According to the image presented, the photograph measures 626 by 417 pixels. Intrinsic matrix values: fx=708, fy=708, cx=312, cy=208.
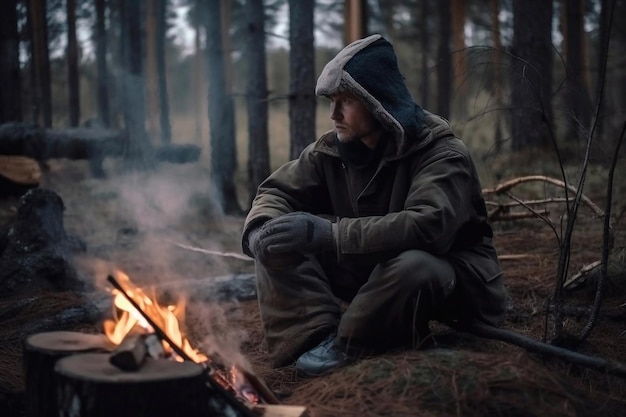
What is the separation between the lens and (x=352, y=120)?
3.69 m

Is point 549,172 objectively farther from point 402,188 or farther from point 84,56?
point 84,56

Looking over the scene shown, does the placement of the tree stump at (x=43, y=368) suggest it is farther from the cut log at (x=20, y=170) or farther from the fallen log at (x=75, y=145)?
the fallen log at (x=75, y=145)

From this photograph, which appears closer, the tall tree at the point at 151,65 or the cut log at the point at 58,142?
the cut log at the point at 58,142

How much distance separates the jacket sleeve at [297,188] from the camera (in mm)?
3988

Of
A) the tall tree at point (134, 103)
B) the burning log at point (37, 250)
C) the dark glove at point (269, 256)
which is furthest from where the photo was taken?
the tall tree at point (134, 103)

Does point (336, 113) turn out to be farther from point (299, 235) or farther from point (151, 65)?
point (151, 65)

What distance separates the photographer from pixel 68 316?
15.8 ft

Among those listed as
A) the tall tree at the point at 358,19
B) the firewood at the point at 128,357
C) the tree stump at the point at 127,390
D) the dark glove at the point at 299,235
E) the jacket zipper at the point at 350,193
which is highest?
the tall tree at the point at 358,19

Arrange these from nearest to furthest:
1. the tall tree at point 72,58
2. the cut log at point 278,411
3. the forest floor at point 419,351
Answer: the cut log at point 278,411, the forest floor at point 419,351, the tall tree at point 72,58

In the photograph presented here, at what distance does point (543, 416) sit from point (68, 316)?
3.26 meters

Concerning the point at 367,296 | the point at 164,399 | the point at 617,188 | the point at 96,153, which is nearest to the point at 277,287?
the point at 367,296

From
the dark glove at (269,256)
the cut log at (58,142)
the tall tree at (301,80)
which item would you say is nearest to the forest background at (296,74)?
the tall tree at (301,80)

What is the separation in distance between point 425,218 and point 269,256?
0.81 meters

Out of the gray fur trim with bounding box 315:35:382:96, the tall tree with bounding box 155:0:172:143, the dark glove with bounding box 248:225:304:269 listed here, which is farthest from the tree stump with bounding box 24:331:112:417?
the tall tree with bounding box 155:0:172:143
